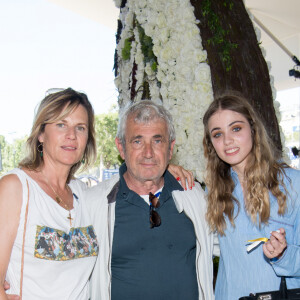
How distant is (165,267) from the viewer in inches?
71.2

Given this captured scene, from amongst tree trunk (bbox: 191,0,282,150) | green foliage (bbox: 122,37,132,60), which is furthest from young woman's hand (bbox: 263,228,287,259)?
green foliage (bbox: 122,37,132,60)

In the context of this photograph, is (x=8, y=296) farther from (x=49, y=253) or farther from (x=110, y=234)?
(x=110, y=234)

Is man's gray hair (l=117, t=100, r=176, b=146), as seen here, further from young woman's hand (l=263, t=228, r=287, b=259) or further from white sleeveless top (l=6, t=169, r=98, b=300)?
young woman's hand (l=263, t=228, r=287, b=259)

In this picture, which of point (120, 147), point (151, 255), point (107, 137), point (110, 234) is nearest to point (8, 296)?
point (110, 234)

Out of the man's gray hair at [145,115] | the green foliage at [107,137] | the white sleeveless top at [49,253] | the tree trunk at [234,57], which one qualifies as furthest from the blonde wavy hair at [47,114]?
the green foliage at [107,137]

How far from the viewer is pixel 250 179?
5.70 ft

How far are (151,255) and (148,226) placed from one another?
0.48 ft

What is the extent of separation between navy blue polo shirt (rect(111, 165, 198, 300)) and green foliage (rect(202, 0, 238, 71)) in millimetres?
960

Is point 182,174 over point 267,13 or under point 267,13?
under

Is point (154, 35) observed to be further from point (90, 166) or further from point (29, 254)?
point (29, 254)

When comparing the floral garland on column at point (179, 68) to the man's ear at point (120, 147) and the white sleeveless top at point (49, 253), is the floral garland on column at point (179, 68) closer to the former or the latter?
the man's ear at point (120, 147)

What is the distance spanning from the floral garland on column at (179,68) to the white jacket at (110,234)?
10.7 inches

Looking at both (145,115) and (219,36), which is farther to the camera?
(219,36)

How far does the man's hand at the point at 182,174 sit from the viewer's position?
202 cm
